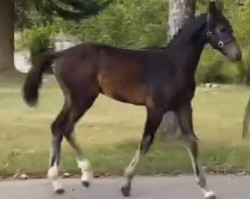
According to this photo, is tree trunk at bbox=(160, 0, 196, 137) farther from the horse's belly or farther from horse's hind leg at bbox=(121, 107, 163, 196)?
horse's hind leg at bbox=(121, 107, 163, 196)

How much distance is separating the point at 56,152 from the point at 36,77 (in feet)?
3.04

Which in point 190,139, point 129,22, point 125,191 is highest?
point 190,139

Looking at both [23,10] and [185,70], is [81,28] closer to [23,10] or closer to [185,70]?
[23,10]

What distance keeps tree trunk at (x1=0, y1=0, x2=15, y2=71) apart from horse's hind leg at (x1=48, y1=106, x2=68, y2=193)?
852 inches

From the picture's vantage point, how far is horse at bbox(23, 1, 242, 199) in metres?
8.70

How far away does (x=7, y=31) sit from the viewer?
3156 centimetres

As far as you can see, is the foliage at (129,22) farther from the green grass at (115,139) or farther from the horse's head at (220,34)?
the horse's head at (220,34)

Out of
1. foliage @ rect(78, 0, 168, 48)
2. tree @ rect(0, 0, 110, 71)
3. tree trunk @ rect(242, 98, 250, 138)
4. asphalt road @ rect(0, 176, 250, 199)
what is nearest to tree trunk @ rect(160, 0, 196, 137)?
tree trunk @ rect(242, 98, 250, 138)

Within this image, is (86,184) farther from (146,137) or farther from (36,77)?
(36,77)

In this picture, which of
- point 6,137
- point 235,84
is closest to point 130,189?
point 6,137

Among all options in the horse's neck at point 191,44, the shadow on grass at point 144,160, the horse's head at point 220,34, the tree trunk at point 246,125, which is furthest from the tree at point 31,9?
the horse's head at point 220,34

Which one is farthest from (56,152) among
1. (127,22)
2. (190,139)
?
(127,22)

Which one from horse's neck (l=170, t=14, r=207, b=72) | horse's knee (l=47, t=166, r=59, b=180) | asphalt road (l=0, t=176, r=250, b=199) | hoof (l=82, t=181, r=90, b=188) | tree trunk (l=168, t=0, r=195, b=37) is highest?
horse's neck (l=170, t=14, r=207, b=72)

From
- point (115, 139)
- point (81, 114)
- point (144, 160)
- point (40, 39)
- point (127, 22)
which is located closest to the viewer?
point (81, 114)
